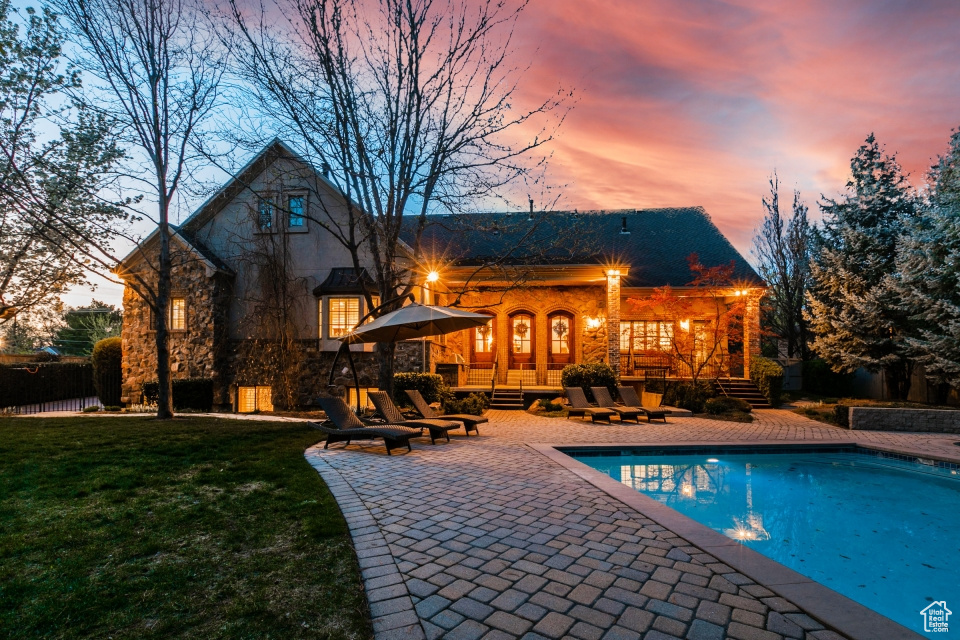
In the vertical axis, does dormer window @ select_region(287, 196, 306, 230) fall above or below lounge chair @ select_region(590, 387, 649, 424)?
above

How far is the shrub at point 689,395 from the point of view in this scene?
49.3ft

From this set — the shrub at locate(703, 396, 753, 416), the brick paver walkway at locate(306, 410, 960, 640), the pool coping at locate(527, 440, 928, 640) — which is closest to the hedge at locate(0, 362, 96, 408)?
the brick paver walkway at locate(306, 410, 960, 640)

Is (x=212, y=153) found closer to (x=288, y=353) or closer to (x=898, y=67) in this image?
(x=288, y=353)

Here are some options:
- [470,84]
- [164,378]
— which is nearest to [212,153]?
[164,378]

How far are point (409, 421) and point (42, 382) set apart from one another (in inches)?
713

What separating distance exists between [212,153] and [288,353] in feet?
23.5

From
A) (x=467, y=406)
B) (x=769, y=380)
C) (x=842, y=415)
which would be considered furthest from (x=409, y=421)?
(x=769, y=380)

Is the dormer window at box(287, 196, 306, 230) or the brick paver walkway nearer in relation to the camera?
the brick paver walkway

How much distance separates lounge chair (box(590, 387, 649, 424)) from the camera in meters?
12.7

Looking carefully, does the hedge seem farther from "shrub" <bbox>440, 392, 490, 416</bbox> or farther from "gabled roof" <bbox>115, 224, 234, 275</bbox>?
"shrub" <bbox>440, 392, 490, 416</bbox>

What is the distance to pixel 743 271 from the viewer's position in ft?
60.3

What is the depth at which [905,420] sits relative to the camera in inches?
→ 470

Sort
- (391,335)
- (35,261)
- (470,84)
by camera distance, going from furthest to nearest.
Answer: (35,261) < (470,84) < (391,335)

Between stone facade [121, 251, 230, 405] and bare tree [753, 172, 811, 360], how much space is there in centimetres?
2706
